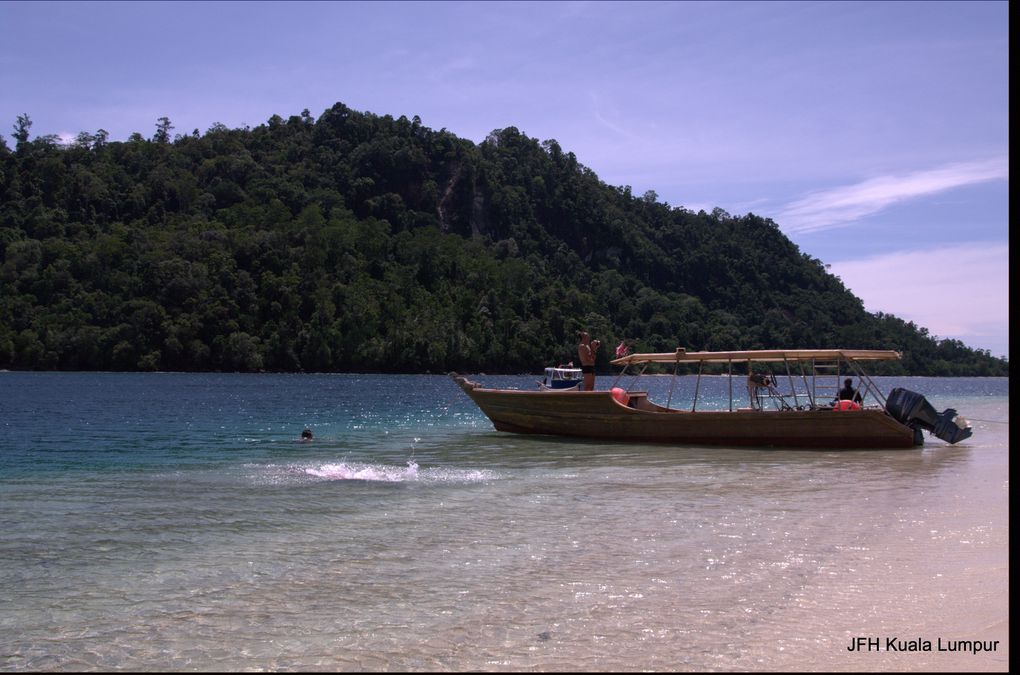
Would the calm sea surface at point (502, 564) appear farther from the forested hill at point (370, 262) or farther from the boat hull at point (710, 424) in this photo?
the forested hill at point (370, 262)

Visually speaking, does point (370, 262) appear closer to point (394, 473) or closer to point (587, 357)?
point (587, 357)

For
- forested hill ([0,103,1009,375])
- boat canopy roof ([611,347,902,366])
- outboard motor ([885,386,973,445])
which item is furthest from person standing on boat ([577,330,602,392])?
forested hill ([0,103,1009,375])

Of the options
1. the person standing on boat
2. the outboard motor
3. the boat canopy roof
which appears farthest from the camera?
the person standing on boat

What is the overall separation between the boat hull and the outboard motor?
44cm

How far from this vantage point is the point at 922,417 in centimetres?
2069

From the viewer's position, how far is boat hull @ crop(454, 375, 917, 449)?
20172mm

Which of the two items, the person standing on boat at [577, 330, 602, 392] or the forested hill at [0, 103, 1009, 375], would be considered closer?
the person standing on boat at [577, 330, 602, 392]

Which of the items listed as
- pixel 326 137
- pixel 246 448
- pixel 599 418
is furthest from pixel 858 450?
pixel 326 137

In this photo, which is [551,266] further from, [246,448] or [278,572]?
[278,572]

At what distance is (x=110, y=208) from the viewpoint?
10638cm

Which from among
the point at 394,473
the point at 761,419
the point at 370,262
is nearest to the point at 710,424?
the point at 761,419

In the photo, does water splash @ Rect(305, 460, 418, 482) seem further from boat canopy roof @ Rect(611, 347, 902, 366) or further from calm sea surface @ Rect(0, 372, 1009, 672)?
boat canopy roof @ Rect(611, 347, 902, 366)

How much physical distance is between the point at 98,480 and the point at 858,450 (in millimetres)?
15495

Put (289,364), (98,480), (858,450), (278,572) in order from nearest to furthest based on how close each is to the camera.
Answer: (278,572) → (98,480) → (858,450) → (289,364)
